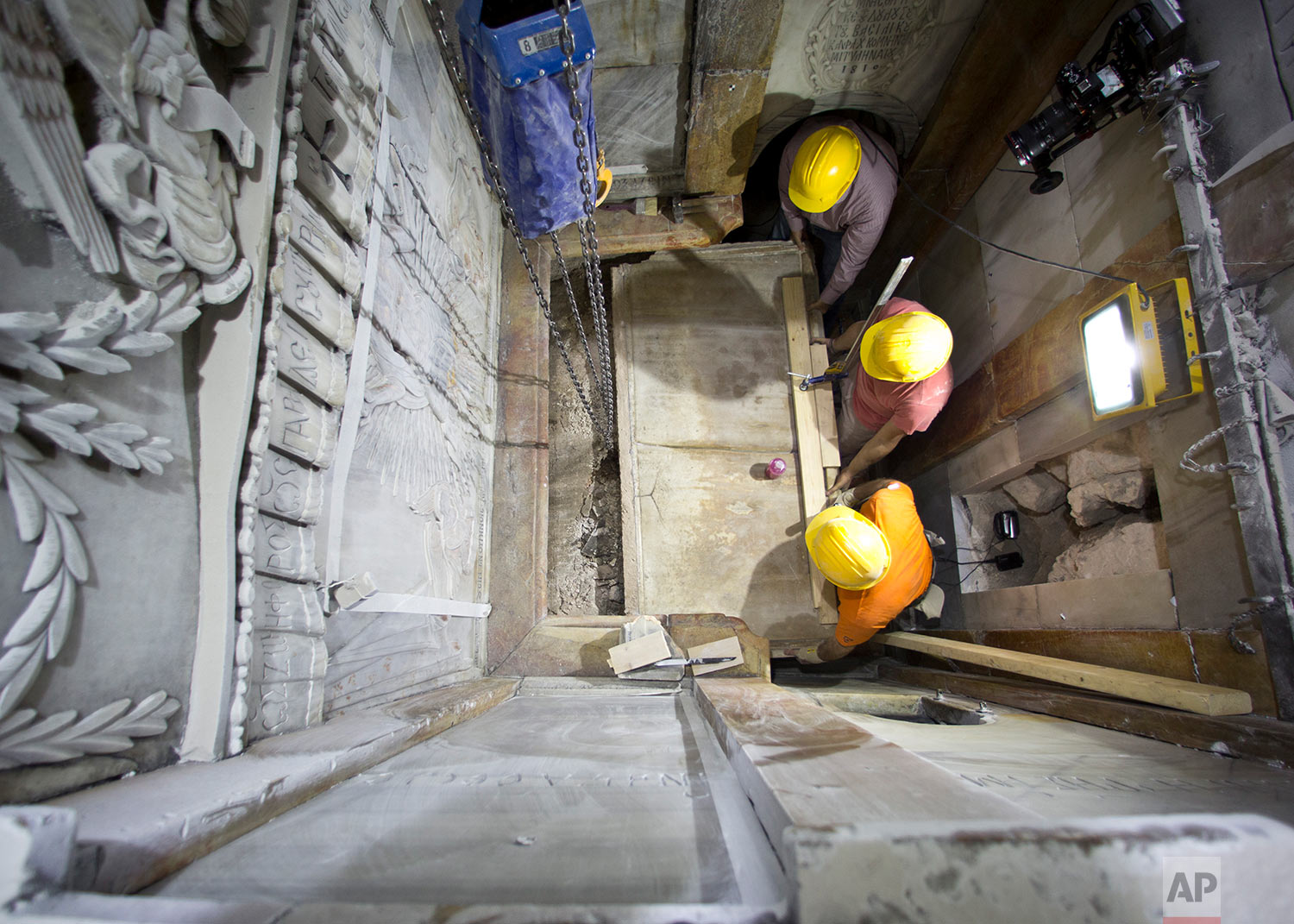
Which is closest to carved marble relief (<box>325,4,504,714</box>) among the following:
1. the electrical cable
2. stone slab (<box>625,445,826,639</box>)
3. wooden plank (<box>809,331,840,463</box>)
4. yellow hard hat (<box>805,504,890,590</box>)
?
stone slab (<box>625,445,826,639</box>)

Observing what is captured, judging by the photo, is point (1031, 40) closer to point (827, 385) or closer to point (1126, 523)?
point (827, 385)

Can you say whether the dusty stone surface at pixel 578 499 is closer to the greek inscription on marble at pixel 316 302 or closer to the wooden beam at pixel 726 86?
the wooden beam at pixel 726 86

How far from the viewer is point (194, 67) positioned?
122 cm

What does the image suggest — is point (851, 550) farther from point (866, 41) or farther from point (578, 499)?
point (866, 41)

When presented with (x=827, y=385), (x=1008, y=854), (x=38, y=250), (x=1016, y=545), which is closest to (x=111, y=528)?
(x=38, y=250)

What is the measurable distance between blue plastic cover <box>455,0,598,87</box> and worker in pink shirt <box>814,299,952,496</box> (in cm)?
245

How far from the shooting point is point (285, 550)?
153cm

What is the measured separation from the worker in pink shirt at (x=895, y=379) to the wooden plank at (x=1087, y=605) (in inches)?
51.1

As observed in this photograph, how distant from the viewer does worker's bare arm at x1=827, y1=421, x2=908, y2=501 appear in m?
4.08

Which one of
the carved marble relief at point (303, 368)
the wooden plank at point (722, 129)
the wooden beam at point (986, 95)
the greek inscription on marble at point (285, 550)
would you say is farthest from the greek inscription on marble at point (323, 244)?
the wooden beam at point (986, 95)

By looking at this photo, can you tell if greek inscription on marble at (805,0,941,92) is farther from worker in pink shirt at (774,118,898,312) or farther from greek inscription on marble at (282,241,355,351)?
greek inscription on marble at (282,241,355,351)

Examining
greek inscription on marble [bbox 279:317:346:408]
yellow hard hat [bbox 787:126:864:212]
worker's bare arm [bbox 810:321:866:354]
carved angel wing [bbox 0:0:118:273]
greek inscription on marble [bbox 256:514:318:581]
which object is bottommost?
greek inscription on marble [bbox 256:514:318:581]

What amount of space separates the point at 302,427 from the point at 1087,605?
3990mm

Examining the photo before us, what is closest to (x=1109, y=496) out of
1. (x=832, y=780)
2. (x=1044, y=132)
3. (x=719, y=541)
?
(x=1044, y=132)
